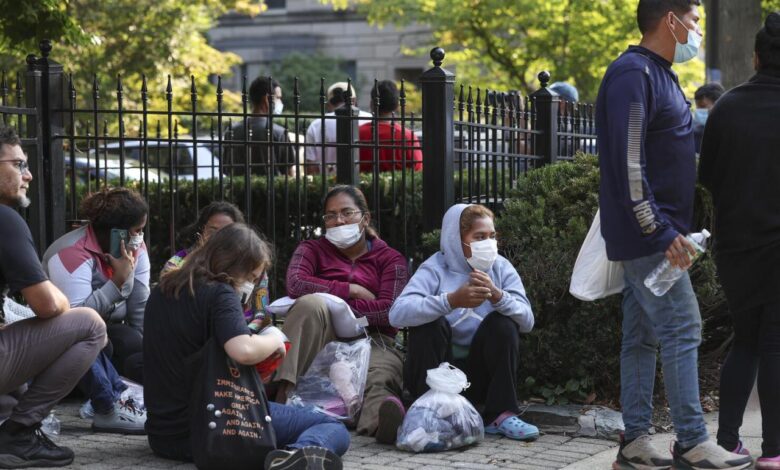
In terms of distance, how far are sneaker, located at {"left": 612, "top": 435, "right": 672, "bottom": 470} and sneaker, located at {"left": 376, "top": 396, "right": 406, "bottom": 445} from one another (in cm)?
109

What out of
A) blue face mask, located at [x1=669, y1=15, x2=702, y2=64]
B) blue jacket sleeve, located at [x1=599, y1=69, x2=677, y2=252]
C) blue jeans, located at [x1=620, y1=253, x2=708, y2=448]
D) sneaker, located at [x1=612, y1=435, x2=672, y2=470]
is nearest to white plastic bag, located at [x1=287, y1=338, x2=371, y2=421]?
sneaker, located at [x1=612, y1=435, x2=672, y2=470]

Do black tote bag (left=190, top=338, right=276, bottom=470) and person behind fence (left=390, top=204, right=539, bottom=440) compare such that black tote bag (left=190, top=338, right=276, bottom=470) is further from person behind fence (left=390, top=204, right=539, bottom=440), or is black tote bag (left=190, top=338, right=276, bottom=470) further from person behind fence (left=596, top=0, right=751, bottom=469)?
person behind fence (left=596, top=0, right=751, bottom=469)

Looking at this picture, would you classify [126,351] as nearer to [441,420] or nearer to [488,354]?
[441,420]

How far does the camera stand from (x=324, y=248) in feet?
23.2

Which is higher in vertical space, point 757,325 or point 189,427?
point 757,325

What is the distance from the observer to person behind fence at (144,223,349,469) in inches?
206

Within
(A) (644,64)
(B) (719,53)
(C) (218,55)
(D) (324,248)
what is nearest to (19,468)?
(D) (324,248)

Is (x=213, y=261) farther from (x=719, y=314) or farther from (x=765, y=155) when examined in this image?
(x=719, y=314)

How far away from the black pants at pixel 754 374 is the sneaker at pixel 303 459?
1.79 m

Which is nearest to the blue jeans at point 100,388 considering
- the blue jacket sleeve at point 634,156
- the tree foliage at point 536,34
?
the blue jacket sleeve at point 634,156

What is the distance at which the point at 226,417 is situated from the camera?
5.23m

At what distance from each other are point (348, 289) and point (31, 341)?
1.88 m

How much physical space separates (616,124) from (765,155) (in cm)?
77

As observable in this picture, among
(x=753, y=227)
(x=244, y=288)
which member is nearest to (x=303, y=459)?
(x=244, y=288)
